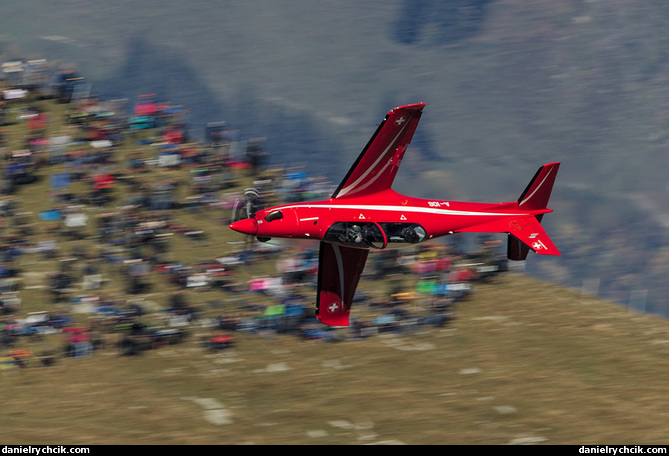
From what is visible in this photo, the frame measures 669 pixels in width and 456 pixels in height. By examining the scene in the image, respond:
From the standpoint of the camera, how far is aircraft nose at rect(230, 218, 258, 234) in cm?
2536

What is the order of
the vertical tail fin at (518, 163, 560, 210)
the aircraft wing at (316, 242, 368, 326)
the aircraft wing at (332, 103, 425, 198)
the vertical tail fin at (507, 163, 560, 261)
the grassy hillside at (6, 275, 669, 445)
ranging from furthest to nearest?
the grassy hillside at (6, 275, 669, 445) → the aircraft wing at (316, 242, 368, 326) → the vertical tail fin at (518, 163, 560, 210) → the vertical tail fin at (507, 163, 560, 261) → the aircraft wing at (332, 103, 425, 198)

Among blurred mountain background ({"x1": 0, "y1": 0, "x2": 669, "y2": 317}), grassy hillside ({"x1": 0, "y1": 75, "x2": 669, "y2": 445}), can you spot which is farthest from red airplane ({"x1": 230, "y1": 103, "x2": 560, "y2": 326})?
blurred mountain background ({"x1": 0, "y1": 0, "x2": 669, "y2": 317})

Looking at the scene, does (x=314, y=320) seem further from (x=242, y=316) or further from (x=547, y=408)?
(x=547, y=408)

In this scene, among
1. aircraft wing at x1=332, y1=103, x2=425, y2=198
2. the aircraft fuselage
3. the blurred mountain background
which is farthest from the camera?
the blurred mountain background

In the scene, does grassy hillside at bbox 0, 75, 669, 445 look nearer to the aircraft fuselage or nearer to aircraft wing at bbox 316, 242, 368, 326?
aircraft wing at bbox 316, 242, 368, 326

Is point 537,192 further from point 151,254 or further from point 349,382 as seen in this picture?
point 151,254

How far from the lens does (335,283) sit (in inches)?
1179

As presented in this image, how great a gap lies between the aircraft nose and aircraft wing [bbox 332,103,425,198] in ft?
11.1

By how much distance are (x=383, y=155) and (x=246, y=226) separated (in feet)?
17.5

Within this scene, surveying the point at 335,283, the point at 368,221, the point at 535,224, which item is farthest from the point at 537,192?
the point at 335,283

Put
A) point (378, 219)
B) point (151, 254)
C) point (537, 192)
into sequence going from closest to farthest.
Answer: point (378, 219) < point (537, 192) < point (151, 254)

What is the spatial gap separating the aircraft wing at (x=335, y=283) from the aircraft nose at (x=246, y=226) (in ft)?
14.9

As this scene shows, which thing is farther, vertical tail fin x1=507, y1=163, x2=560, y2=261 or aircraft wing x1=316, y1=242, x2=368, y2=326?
aircraft wing x1=316, y1=242, x2=368, y2=326

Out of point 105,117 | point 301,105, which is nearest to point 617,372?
point 105,117
